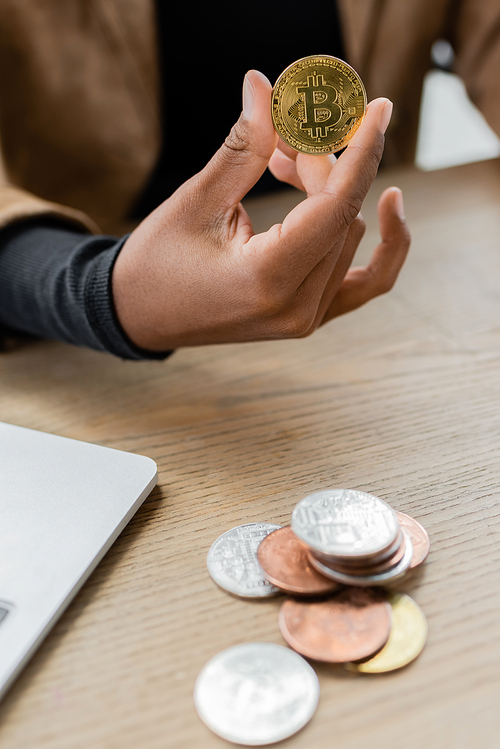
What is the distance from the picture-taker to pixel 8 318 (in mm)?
745

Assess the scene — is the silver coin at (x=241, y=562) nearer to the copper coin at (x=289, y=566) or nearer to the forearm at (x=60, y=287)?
the copper coin at (x=289, y=566)


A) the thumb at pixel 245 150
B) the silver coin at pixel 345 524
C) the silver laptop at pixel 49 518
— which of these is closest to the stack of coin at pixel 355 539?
the silver coin at pixel 345 524

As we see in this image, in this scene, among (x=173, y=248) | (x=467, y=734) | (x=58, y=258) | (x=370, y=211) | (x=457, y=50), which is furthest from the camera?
(x=457, y=50)

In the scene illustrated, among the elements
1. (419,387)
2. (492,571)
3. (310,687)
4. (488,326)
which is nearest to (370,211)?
(488,326)

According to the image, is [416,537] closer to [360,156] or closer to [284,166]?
[360,156]

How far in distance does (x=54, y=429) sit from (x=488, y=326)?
0.55 metres

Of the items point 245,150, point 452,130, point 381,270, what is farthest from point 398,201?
point 452,130

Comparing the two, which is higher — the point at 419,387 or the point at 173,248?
the point at 173,248

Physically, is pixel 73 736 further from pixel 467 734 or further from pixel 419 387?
pixel 419 387

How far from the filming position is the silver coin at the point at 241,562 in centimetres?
41

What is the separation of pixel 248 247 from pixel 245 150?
0.28 feet

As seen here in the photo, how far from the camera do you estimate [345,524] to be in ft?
1.35

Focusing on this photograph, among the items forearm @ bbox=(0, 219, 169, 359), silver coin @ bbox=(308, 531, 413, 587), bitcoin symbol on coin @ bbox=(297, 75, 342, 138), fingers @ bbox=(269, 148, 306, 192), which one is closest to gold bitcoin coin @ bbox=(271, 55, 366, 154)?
bitcoin symbol on coin @ bbox=(297, 75, 342, 138)

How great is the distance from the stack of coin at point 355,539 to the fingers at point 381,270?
299 mm
